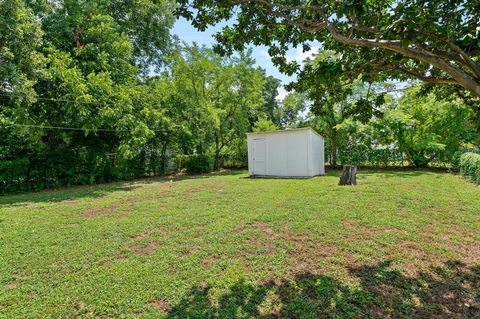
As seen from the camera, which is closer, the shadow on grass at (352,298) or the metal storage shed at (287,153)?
the shadow on grass at (352,298)

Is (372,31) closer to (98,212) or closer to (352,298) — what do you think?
(352,298)

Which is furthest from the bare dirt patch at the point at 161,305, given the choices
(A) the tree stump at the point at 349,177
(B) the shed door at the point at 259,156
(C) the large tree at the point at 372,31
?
(B) the shed door at the point at 259,156

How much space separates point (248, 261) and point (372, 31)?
2.86 meters

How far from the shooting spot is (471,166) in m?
8.42

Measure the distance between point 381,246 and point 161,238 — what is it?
323cm

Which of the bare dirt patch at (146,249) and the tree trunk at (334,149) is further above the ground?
the tree trunk at (334,149)

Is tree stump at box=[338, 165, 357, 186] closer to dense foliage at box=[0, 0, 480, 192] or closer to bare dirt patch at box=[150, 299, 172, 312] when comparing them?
dense foliage at box=[0, 0, 480, 192]

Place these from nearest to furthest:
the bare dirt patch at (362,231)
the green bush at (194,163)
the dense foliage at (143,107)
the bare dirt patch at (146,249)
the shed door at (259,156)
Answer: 1. the bare dirt patch at (146,249)
2. the bare dirt patch at (362,231)
3. the dense foliage at (143,107)
4. the shed door at (259,156)
5. the green bush at (194,163)

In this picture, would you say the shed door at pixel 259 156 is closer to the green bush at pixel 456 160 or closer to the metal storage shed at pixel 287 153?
the metal storage shed at pixel 287 153

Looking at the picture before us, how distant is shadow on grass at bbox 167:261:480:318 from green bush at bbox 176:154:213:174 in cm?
1337

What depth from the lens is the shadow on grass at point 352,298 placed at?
2.34 meters

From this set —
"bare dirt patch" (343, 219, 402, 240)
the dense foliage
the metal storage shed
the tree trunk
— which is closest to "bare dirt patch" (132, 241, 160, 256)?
"bare dirt patch" (343, 219, 402, 240)

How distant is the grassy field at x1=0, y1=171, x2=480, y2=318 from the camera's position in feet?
8.09

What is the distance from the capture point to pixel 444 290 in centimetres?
266
